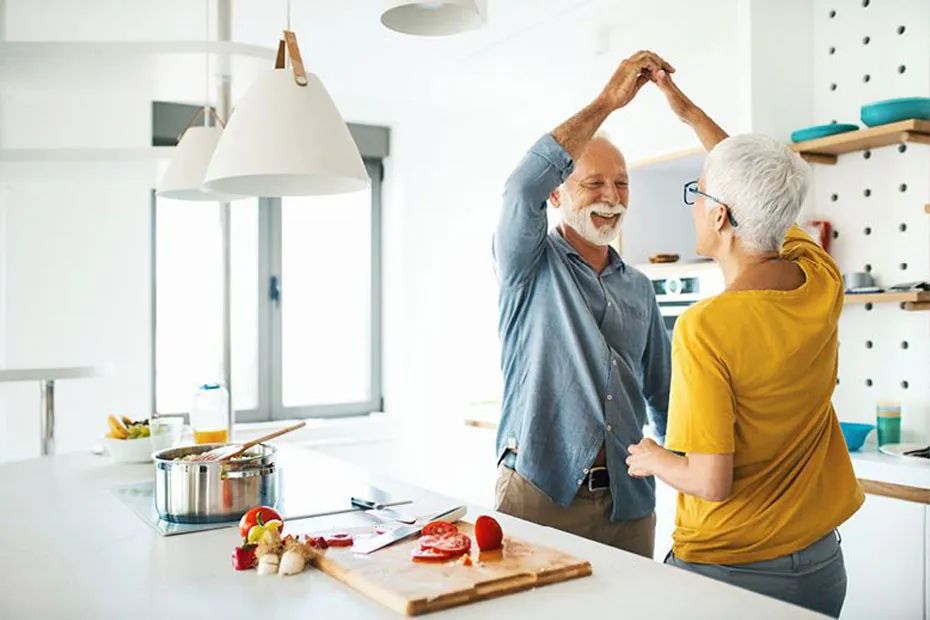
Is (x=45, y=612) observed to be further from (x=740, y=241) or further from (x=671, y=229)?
(x=671, y=229)

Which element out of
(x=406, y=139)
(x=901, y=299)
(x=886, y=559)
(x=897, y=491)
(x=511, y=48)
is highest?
(x=511, y=48)

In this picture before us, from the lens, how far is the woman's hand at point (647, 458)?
1598 mm

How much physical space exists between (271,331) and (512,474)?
3.43 meters

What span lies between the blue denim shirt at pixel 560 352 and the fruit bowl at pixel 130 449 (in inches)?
42.3

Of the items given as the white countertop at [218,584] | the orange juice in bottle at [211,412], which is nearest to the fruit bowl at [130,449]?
the orange juice in bottle at [211,412]

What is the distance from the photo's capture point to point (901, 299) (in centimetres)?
276

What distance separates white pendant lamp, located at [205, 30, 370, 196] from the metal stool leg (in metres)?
1.52

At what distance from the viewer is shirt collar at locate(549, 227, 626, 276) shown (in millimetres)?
2152

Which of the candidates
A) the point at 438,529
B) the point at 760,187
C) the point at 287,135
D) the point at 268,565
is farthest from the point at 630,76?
the point at 268,565

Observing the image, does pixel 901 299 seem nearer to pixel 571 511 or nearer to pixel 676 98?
pixel 676 98

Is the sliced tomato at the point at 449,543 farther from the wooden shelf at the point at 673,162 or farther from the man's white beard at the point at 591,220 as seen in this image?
the wooden shelf at the point at 673,162

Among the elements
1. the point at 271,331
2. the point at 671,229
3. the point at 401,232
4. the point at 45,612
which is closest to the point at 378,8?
the point at 671,229

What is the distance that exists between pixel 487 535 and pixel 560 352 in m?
0.70

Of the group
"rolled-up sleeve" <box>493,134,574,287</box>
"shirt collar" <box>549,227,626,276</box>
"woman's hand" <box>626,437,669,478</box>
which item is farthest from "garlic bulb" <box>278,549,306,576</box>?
"shirt collar" <box>549,227,626,276</box>
